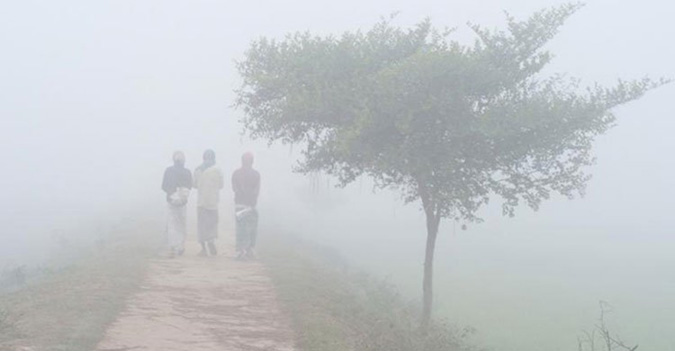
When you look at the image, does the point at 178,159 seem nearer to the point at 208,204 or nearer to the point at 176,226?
the point at 208,204

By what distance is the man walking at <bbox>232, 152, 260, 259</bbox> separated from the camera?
2028 centimetres

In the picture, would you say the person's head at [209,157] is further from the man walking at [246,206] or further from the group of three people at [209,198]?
the man walking at [246,206]

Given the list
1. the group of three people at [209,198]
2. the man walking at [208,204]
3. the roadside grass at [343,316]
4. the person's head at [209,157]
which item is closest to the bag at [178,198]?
the group of three people at [209,198]

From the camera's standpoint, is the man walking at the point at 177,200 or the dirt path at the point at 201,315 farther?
the man walking at the point at 177,200

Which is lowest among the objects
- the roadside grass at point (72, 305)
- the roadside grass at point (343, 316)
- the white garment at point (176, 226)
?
the roadside grass at point (343, 316)

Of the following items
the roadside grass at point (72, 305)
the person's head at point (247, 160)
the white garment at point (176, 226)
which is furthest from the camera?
the person's head at point (247, 160)

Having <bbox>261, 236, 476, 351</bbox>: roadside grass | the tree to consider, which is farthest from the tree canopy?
<bbox>261, 236, 476, 351</bbox>: roadside grass

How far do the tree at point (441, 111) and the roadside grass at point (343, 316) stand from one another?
1.40 metres

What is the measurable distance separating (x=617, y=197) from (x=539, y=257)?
191ft

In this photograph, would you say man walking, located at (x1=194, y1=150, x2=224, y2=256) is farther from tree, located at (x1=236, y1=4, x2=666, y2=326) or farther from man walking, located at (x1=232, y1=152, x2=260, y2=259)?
tree, located at (x1=236, y1=4, x2=666, y2=326)

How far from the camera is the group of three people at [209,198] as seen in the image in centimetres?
1995

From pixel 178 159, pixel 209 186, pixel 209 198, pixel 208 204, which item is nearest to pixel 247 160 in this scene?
pixel 209 186

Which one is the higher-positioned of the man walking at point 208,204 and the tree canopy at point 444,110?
the tree canopy at point 444,110

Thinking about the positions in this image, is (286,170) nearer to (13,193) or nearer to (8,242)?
(13,193)
